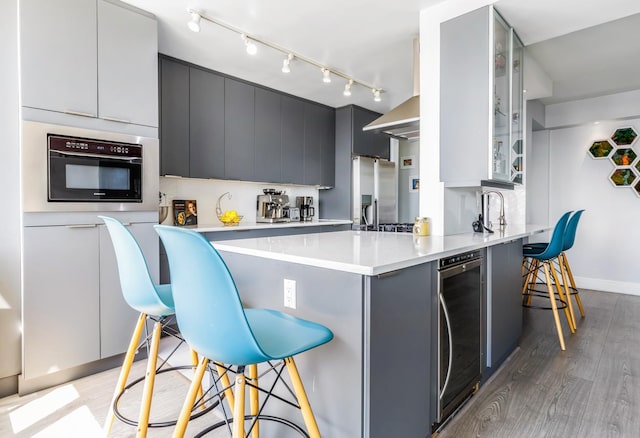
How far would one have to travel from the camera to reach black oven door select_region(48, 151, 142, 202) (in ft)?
7.15

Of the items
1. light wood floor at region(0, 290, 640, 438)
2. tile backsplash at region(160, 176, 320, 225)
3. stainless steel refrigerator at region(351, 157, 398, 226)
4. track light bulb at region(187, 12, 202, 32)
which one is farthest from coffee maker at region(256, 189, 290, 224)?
light wood floor at region(0, 290, 640, 438)

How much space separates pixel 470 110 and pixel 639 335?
2.50 meters

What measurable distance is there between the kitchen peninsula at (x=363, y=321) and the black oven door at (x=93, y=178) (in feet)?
3.87

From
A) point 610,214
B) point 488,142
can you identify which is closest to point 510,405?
point 488,142

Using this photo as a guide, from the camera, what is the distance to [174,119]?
3297mm

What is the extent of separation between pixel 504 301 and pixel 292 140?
299 centimetres

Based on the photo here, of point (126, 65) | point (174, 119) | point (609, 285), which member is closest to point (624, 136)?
point (609, 285)

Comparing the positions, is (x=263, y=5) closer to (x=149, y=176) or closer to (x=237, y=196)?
(x=149, y=176)

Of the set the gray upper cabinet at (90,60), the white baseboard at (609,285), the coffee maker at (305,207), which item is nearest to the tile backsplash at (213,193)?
the coffee maker at (305,207)

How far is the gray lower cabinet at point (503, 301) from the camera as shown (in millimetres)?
2186

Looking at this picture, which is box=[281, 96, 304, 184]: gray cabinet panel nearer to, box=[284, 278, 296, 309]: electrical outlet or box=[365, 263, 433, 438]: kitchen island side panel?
box=[284, 278, 296, 309]: electrical outlet

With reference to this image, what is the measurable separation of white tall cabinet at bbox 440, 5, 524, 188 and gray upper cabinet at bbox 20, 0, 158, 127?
209cm

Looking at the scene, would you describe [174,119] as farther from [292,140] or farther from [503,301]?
[503,301]

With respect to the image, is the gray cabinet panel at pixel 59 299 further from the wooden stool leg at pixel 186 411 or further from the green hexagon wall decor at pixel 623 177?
the green hexagon wall decor at pixel 623 177
